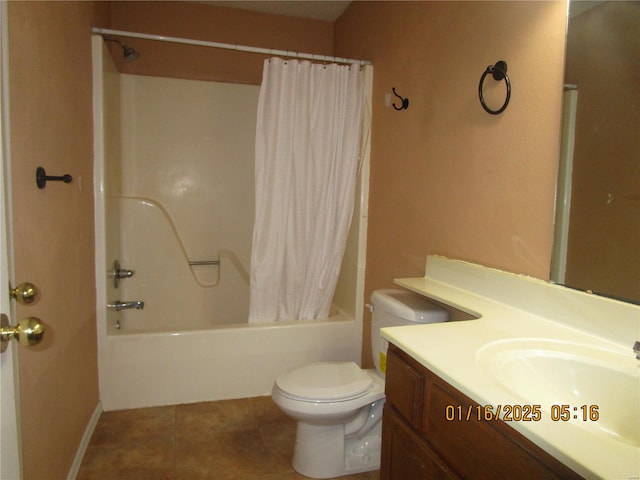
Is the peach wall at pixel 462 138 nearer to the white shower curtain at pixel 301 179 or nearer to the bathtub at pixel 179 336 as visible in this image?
the white shower curtain at pixel 301 179

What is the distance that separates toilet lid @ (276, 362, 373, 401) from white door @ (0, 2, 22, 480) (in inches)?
38.6

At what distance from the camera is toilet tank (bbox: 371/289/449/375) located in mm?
1592

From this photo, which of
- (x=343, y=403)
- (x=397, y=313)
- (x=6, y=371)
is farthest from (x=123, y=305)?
(x=6, y=371)

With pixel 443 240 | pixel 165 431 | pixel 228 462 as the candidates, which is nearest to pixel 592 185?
pixel 443 240

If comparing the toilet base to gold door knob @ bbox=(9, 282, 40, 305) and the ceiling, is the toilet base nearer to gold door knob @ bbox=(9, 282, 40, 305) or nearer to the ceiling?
gold door knob @ bbox=(9, 282, 40, 305)

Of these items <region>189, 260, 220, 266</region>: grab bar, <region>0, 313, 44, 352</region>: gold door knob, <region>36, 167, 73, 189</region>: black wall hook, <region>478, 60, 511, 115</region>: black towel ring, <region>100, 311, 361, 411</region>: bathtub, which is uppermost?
<region>478, 60, 511, 115</region>: black towel ring

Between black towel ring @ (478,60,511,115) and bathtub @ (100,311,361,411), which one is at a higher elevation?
black towel ring @ (478,60,511,115)

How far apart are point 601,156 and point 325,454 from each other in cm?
149

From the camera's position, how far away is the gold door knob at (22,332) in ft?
2.38

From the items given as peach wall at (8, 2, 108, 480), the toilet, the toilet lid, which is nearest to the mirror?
the toilet

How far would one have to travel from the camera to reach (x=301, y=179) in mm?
2367

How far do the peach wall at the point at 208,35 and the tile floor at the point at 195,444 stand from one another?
2290 millimetres

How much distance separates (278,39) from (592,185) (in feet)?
8.70

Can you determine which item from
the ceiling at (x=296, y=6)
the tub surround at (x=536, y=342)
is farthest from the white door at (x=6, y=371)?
the ceiling at (x=296, y=6)
